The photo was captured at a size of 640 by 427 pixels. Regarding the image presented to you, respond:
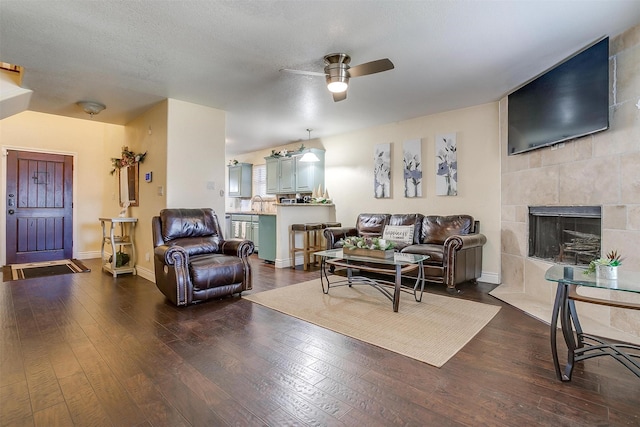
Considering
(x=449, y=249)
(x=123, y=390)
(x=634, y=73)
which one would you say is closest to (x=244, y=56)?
(x=123, y=390)

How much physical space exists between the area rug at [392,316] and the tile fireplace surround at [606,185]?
30.3 inches

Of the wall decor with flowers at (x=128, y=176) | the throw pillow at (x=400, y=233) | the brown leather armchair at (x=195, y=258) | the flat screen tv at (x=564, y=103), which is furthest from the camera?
the wall decor with flowers at (x=128, y=176)

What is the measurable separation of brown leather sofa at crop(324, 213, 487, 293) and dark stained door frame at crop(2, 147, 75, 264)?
5.35m

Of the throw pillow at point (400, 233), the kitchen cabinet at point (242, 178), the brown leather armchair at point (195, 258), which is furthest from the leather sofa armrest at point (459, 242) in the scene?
the kitchen cabinet at point (242, 178)

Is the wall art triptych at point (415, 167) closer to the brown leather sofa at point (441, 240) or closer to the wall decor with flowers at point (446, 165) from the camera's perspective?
the wall decor with flowers at point (446, 165)

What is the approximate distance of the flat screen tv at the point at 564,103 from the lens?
285 centimetres

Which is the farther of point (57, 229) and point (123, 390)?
point (57, 229)

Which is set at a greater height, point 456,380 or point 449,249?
point 449,249

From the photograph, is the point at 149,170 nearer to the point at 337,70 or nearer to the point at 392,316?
the point at 337,70

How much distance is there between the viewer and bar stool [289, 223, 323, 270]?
18.1 ft

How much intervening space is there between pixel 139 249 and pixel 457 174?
5098mm

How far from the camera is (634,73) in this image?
266cm

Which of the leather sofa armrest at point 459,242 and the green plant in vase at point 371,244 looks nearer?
the green plant in vase at point 371,244

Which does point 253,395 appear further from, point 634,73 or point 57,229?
point 57,229
